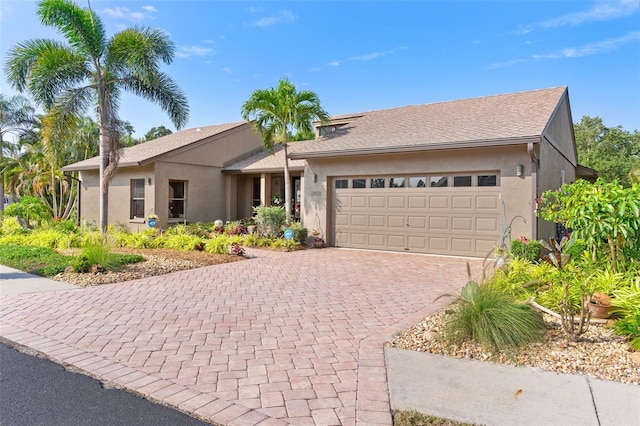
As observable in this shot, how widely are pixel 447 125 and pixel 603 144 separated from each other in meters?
33.6

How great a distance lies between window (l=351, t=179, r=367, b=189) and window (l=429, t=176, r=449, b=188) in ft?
7.50

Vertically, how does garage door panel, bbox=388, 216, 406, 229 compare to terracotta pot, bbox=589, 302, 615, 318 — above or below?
above

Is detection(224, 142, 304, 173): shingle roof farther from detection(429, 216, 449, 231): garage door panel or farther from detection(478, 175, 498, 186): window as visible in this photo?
detection(478, 175, 498, 186): window

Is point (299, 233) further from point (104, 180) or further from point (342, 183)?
point (104, 180)

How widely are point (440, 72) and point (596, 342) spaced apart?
1444 cm

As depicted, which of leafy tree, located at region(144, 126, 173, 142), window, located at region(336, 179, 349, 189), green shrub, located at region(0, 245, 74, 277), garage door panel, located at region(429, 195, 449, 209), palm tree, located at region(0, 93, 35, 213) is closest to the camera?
green shrub, located at region(0, 245, 74, 277)

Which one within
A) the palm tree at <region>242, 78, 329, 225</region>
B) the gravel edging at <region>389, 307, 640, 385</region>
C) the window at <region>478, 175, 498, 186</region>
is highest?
the palm tree at <region>242, 78, 329, 225</region>

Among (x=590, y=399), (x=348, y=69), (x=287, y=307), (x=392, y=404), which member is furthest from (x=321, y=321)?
(x=348, y=69)

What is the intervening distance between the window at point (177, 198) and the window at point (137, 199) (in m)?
1.31

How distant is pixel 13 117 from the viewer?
1077 inches

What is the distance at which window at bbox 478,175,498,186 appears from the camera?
1091 cm

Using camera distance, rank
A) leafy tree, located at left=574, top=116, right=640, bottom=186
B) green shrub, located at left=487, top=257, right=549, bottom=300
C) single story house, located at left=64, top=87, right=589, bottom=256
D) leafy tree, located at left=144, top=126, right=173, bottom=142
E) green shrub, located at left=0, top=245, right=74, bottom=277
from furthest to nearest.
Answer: leafy tree, located at left=144, top=126, right=173, bottom=142, leafy tree, located at left=574, top=116, right=640, bottom=186, single story house, located at left=64, top=87, right=589, bottom=256, green shrub, located at left=0, top=245, right=74, bottom=277, green shrub, located at left=487, top=257, right=549, bottom=300

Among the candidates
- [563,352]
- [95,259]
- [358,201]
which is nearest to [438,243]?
[358,201]

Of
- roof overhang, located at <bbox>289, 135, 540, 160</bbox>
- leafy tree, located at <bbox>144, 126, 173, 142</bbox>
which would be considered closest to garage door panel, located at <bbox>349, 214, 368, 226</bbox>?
roof overhang, located at <bbox>289, 135, 540, 160</bbox>
